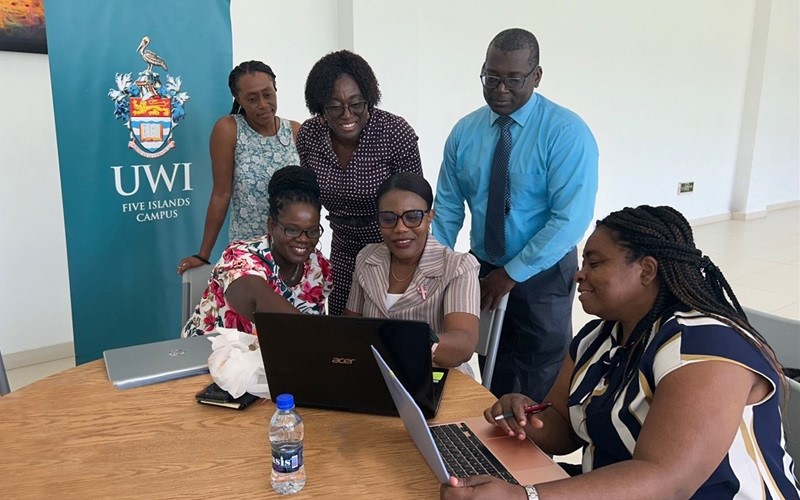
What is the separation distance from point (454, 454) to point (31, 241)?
3061 mm

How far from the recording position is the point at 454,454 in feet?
4.18

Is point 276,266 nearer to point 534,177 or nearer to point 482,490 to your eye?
point 534,177

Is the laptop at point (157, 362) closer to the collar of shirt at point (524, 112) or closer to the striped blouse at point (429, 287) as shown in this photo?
the striped blouse at point (429, 287)

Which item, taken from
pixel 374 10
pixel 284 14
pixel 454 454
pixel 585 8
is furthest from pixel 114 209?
pixel 585 8

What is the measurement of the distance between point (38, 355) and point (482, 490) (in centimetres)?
331

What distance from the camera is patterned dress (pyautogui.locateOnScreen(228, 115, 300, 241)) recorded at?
2.89 m

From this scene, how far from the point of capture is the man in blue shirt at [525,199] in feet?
7.52

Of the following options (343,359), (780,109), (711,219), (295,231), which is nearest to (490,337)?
(295,231)

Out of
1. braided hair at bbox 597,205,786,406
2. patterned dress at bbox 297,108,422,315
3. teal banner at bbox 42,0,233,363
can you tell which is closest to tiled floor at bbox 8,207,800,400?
teal banner at bbox 42,0,233,363

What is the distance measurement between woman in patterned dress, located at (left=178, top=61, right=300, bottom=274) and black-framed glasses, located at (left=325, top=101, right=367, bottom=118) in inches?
25.3

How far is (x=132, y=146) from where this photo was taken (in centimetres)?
307

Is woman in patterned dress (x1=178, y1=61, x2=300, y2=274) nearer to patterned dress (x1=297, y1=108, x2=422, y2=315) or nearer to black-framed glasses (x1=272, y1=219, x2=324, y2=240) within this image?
patterned dress (x1=297, y1=108, x2=422, y2=315)

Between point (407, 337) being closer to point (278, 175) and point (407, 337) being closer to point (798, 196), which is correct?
point (278, 175)

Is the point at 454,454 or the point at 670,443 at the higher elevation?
the point at 670,443
